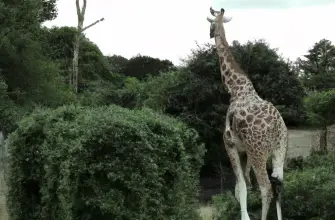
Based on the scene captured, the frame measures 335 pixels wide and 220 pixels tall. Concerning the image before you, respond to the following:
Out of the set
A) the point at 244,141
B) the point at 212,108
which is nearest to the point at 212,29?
the point at 244,141

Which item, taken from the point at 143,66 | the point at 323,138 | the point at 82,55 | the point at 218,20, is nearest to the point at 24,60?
the point at 323,138

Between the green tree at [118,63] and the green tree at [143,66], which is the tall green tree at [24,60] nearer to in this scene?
the green tree at [118,63]

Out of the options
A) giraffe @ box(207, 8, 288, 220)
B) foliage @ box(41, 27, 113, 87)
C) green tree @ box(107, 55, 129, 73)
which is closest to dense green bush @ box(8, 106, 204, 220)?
giraffe @ box(207, 8, 288, 220)

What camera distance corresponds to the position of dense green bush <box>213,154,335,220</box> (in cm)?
906

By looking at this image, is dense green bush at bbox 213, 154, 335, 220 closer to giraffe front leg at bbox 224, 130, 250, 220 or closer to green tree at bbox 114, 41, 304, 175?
giraffe front leg at bbox 224, 130, 250, 220

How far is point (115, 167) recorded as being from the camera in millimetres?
7285

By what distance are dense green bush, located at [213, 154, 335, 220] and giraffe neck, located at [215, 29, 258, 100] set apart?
1905 millimetres

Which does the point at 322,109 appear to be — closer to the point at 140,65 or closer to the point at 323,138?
the point at 323,138

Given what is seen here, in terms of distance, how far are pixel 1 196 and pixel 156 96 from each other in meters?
6.81

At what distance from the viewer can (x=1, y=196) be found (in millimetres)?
13203

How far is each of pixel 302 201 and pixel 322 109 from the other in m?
9.94

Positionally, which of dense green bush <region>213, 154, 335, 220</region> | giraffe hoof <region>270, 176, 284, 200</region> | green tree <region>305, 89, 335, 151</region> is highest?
green tree <region>305, 89, 335, 151</region>

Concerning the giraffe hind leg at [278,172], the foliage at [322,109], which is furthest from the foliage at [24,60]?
the giraffe hind leg at [278,172]

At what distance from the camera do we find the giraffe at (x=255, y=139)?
8.34 meters
